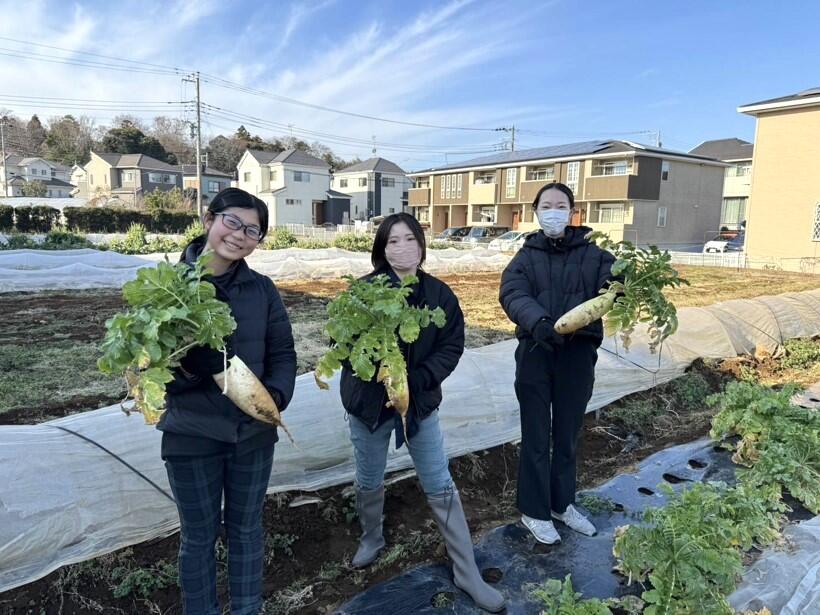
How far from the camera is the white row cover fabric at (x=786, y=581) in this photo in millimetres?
2031

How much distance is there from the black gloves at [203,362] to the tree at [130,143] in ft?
186

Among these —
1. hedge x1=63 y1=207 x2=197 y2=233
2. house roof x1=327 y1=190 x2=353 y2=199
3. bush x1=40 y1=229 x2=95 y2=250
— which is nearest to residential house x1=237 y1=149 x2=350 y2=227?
house roof x1=327 y1=190 x2=353 y2=199

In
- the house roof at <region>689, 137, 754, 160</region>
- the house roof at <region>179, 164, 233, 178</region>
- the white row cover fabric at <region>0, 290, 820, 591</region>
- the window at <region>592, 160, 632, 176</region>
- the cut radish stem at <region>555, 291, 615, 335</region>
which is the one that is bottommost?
the white row cover fabric at <region>0, 290, 820, 591</region>

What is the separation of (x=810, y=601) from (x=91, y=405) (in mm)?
4229

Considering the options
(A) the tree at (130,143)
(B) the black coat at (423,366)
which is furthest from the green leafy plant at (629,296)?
(A) the tree at (130,143)

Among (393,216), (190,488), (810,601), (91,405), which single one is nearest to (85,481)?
(190,488)

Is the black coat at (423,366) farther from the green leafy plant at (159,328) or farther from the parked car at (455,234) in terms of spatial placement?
the parked car at (455,234)

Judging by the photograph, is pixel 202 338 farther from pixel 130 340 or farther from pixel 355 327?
pixel 355 327

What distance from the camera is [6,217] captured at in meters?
22.8

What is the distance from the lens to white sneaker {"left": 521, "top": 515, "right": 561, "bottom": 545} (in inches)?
101

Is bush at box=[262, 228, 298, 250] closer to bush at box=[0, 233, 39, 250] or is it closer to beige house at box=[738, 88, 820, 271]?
bush at box=[0, 233, 39, 250]

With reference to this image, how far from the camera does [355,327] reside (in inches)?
79.0

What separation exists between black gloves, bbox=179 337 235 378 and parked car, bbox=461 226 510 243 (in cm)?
2648

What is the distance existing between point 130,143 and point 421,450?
57.8 metres
